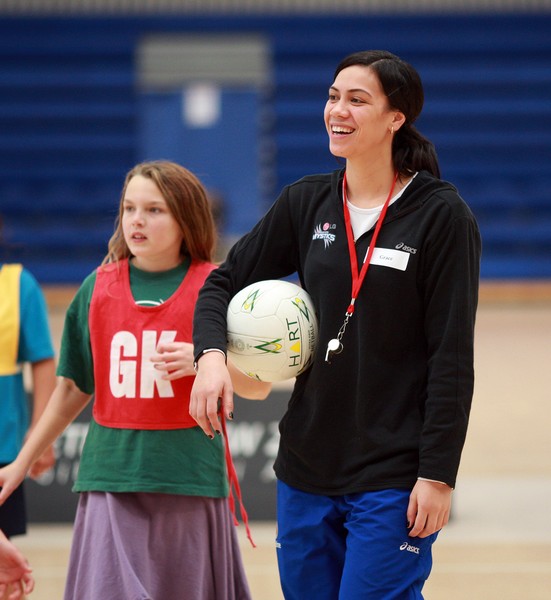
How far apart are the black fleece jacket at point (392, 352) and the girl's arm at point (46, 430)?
2.33 ft

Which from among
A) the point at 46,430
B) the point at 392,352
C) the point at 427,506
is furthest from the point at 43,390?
the point at 427,506

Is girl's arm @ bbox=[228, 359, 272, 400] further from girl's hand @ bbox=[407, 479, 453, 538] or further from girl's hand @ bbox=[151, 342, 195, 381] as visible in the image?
girl's hand @ bbox=[407, 479, 453, 538]

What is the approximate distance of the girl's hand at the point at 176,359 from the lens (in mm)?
2568

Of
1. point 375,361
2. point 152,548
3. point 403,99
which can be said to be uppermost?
point 403,99

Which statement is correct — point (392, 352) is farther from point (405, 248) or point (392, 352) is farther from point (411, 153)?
point (411, 153)

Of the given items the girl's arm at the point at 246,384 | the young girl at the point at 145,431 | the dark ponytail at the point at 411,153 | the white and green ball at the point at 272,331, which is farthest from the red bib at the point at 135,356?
the dark ponytail at the point at 411,153

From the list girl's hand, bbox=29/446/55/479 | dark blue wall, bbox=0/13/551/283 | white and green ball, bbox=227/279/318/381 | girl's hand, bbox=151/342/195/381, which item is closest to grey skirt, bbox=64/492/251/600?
girl's hand, bbox=151/342/195/381

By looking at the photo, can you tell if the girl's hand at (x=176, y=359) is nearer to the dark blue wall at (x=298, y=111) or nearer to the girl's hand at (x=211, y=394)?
the girl's hand at (x=211, y=394)

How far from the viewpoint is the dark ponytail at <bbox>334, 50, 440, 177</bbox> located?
2.22 metres

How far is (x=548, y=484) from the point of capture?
571 centimetres

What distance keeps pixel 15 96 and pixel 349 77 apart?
1442 centimetres

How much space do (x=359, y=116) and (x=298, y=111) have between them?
13.8m

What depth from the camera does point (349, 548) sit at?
84.4 inches

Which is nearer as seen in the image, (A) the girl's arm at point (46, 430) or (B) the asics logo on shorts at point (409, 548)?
(B) the asics logo on shorts at point (409, 548)
